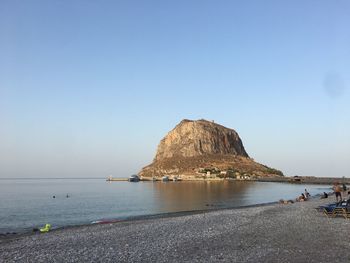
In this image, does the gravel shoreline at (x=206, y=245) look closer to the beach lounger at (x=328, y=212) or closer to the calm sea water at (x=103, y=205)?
the beach lounger at (x=328, y=212)

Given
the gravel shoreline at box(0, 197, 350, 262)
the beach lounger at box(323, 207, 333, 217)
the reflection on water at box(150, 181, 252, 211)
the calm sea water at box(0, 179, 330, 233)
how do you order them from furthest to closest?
the reflection on water at box(150, 181, 252, 211), the calm sea water at box(0, 179, 330, 233), the beach lounger at box(323, 207, 333, 217), the gravel shoreline at box(0, 197, 350, 262)

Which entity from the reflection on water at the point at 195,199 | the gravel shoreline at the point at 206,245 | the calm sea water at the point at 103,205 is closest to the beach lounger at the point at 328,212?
the gravel shoreline at the point at 206,245

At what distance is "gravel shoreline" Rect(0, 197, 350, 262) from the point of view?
19.4 meters

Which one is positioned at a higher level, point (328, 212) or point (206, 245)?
point (328, 212)

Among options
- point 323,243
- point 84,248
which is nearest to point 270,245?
point 323,243

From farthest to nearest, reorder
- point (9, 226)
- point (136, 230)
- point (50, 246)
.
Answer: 1. point (9, 226)
2. point (136, 230)
3. point (50, 246)

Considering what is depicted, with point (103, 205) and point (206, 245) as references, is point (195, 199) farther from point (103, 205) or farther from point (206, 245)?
point (206, 245)

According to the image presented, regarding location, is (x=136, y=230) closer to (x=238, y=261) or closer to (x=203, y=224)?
(x=203, y=224)

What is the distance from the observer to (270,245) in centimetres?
2194

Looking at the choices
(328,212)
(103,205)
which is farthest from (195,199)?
(328,212)

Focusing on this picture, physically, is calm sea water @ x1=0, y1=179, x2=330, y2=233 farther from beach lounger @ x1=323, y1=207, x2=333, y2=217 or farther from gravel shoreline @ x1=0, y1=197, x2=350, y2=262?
beach lounger @ x1=323, y1=207, x2=333, y2=217

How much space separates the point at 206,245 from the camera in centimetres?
2258

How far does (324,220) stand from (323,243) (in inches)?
425

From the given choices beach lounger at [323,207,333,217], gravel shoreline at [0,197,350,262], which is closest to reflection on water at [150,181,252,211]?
beach lounger at [323,207,333,217]
